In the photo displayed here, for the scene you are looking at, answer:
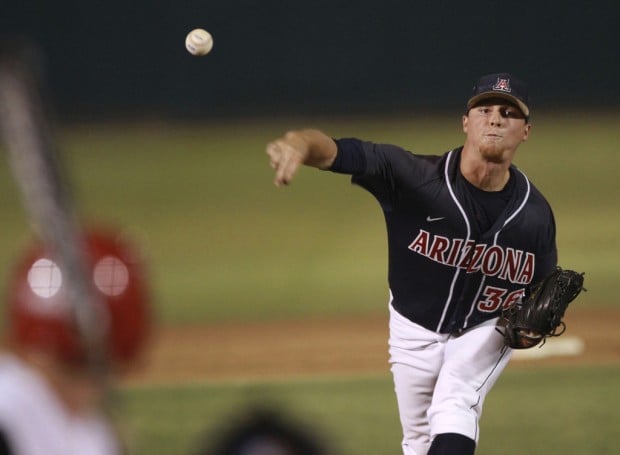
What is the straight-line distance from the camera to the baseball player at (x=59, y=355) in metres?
2.13

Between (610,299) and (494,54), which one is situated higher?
(494,54)

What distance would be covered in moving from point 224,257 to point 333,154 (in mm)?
8797

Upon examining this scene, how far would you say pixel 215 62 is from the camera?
1972cm

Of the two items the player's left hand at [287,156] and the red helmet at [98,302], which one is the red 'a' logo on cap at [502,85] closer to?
the player's left hand at [287,156]

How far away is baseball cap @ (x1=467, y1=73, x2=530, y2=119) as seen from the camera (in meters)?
4.88

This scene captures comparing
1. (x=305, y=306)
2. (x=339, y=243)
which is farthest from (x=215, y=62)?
(x=305, y=306)

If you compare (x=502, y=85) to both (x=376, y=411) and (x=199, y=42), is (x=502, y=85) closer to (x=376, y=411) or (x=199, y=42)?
(x=199, y=42)

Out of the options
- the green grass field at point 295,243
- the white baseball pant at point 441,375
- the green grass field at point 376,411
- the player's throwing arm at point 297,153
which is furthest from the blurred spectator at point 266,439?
the green grass field at point 376,411

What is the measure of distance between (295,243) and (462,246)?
30.0 feet

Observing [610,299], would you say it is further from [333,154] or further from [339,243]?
[333,154]

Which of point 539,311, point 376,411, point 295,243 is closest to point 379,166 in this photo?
point 539,311

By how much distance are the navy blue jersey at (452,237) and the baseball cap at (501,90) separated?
0.33 meters

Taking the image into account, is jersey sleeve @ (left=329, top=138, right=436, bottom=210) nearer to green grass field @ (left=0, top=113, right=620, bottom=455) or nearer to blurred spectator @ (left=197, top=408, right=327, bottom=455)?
green grass field @ (left=0, top=113, right=620, bottom=455)

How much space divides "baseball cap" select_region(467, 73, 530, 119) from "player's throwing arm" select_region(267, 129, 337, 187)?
31.0 inches
